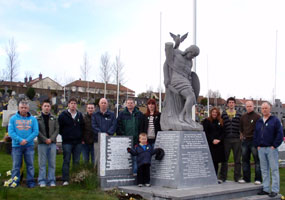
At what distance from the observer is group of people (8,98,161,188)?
7.34 meters

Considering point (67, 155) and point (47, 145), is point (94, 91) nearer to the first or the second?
point (67, 155)

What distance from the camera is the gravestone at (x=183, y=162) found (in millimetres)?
7531

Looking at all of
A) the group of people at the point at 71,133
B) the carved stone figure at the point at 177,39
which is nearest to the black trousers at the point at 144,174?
the group of people at the point at 71,133

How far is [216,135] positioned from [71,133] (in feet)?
11.1

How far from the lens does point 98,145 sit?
7.79 meters

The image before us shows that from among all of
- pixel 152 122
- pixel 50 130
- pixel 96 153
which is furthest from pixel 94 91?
pixel 50 130

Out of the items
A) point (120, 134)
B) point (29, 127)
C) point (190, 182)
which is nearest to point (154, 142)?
point (120, 134)

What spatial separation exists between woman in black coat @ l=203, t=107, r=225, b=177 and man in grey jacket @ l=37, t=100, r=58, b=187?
3.59 meters

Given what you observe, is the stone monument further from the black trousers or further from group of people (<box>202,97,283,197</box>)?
group of people (<box>202,97,283,197</box>)

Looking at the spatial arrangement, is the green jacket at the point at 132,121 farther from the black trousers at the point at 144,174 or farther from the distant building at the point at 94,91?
the distant building at the point at 94,91

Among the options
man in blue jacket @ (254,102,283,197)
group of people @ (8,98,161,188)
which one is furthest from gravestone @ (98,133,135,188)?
man in blue jacket @ (254,102,283,197)

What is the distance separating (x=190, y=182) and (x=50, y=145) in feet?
10.2

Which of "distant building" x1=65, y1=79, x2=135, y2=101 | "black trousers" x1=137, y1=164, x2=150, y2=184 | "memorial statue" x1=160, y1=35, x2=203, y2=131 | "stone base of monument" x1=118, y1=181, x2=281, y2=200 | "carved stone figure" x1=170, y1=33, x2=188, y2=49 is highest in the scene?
"distant building" x1=65, y1=79, x2=135, y2=101

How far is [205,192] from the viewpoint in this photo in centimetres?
689
